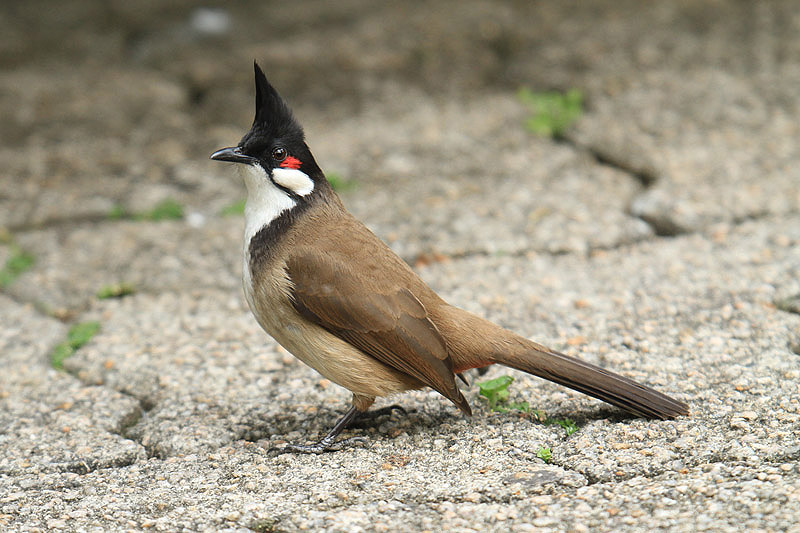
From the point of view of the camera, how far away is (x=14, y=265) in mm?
4938

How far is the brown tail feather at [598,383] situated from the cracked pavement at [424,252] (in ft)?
0.22

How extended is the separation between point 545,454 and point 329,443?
792mm

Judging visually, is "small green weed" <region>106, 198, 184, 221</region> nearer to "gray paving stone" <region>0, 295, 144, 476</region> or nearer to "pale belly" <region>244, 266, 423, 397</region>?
"gray paving stone" <region>0, 295, 144, 476</region>

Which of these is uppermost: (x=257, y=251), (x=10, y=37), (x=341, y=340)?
(x=10, y=37)

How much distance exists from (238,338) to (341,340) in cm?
107

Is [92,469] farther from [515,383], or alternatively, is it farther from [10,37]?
[10,37]

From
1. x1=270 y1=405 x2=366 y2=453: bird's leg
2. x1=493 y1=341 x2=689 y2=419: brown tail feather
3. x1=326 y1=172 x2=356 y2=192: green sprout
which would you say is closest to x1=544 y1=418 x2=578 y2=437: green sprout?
x1=493 y1=341 x2=689 y2=419: brown tail feather

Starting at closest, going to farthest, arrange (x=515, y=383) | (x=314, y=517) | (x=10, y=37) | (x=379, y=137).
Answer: (x=314, y=517), (x=515, y=383), (x=379, y=137), (x=10, y=37)

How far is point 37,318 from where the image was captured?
4.51 meters

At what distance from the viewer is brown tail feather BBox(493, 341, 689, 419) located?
3.25 metres

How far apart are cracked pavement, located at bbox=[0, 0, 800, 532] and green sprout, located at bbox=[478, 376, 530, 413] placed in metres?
0.04

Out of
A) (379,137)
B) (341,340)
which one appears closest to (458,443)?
(341,340)

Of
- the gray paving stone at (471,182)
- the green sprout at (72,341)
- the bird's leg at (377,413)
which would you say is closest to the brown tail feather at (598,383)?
the bird's leg at (377,413)

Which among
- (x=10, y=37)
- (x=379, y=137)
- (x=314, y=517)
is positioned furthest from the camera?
(x=10, y=37)
